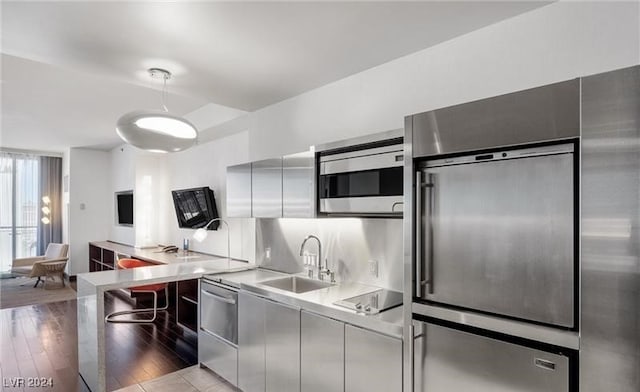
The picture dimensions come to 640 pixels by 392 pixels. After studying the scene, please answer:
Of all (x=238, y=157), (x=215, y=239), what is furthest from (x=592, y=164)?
(x=215, y=239)

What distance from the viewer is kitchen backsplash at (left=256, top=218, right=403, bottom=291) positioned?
256 cm

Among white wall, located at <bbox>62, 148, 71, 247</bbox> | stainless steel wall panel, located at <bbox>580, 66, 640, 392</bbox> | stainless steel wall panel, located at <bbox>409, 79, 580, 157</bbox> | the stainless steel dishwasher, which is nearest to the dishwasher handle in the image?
the stainless steel dishwasher

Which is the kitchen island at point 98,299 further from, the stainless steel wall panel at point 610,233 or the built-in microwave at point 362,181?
the stainless steel wall panel at point 610,233

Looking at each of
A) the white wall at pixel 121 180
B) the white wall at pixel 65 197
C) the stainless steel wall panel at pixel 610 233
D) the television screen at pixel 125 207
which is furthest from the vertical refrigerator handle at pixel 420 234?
the white wall at pixel 65 197

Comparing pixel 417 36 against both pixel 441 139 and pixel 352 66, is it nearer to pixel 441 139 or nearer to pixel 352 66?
pixel 352 66

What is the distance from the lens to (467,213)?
5.26 feet

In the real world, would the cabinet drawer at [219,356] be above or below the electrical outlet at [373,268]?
below

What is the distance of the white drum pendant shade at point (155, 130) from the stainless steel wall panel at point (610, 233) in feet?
7.59

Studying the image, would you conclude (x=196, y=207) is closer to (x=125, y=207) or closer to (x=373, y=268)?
(x=125, y=207)

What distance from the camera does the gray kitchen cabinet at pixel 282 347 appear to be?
2.36 meters

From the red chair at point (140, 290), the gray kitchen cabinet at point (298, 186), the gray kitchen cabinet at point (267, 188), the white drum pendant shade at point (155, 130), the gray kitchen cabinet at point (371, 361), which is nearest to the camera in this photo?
the gray kitchen cabinet at point (371, 361)

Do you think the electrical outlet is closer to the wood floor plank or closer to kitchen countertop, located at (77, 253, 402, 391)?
kitchen countertop, located at (77, 253, 402, 391)

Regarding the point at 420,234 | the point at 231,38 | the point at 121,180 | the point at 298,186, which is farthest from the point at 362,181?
the point at 121,180

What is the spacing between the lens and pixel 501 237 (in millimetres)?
1497
